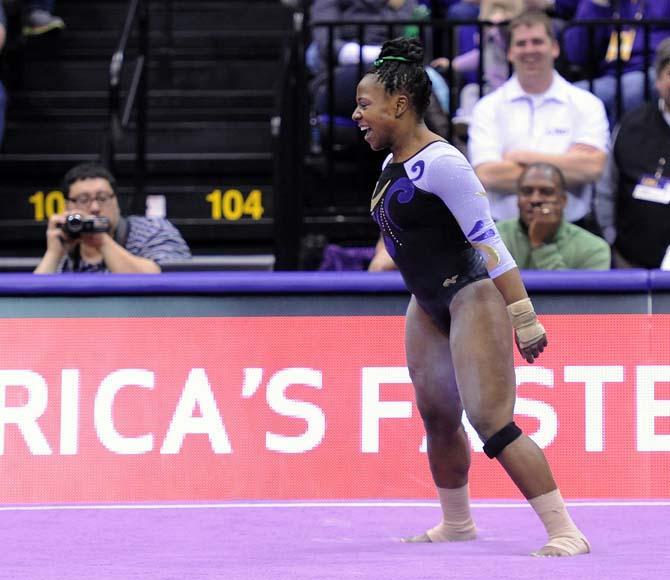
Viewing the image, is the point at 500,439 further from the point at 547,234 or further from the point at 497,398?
the point at 547,234

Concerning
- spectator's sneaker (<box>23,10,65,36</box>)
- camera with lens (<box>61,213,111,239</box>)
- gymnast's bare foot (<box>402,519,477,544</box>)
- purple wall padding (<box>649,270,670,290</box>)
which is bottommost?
gymnast's bare foot (<box>402,519,477,544</box>)

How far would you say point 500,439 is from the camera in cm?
528

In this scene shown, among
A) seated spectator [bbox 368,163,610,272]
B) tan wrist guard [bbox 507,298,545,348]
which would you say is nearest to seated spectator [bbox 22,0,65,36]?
seated spectator [bbox 368,163,610,272]

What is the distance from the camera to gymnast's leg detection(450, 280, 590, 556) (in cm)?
527

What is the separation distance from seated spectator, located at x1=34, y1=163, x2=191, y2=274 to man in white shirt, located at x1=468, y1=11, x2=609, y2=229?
76.7 inches

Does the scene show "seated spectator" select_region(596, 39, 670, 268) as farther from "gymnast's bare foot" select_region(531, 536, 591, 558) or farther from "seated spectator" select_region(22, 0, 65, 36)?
"seated spectator" select_region(22, 0, 65, 36)

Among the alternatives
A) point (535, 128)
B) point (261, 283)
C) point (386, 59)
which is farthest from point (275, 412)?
point (535, 128)

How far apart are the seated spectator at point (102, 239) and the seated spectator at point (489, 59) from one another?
2248 mm

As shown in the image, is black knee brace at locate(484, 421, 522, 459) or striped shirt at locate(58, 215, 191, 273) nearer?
black knee brace at locate(484, 421, 522, 459)

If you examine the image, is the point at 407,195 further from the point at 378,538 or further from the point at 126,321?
the point at 126,321

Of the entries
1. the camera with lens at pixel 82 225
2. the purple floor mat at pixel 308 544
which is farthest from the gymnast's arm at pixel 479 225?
the camera with lens at pixel 82 225

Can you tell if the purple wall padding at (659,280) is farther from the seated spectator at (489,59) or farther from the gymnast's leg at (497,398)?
the seated spectator at (489,59)

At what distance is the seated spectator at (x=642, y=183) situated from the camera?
27.7 feet

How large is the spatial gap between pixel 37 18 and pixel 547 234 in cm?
493
